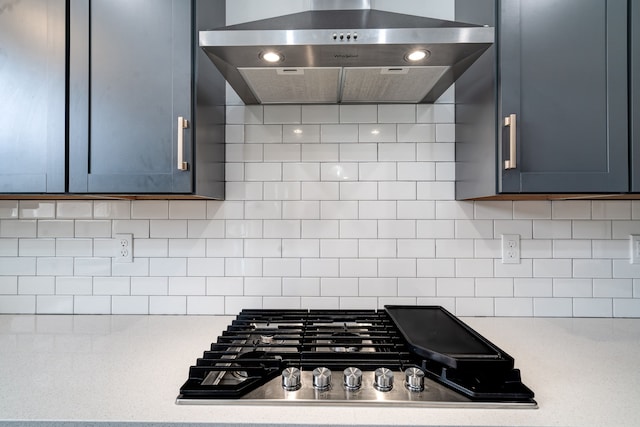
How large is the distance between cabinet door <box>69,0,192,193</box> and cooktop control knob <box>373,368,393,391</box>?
75cm

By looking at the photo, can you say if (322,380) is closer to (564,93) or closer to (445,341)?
(445,341)

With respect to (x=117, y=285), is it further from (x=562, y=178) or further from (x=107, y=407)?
(x=562, y=178)

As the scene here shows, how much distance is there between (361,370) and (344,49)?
0.86 meters

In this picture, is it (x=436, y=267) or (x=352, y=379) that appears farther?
(x=436, y=267)

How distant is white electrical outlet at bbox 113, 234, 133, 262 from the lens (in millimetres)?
1354

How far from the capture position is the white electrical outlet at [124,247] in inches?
53.3

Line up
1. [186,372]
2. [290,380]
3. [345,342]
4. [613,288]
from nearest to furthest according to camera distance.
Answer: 1. [290,380]
2. [186,372]
3. [345,342]
4. [613,288]

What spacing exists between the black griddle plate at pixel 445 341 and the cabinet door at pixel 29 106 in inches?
46.9

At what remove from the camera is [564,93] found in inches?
37.9

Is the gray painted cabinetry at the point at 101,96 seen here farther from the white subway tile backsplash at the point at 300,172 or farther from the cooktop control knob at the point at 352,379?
the cooktop control knob at the point at 352,379

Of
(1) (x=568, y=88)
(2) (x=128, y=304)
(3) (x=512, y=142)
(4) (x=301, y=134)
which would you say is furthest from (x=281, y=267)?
(1) (x=568, y=88)

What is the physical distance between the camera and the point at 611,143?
0.96 meters

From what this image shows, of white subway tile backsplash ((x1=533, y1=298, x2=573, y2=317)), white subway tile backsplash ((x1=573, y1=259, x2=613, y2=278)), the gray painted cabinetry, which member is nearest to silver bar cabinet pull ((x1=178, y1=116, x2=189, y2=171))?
the gray painted cabinetry

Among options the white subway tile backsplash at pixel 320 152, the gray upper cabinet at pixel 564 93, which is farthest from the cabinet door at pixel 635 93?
the white subway tile backsplash at pixel 320 152
